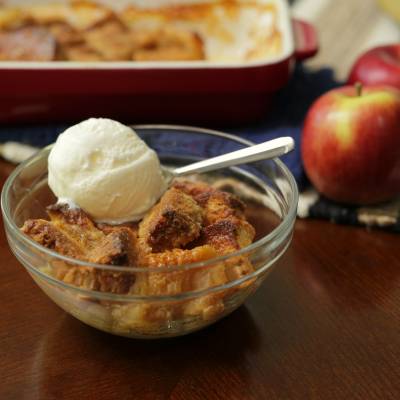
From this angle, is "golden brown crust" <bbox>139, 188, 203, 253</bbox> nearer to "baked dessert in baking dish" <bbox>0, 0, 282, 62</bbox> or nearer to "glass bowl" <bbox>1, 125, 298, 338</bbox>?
"glass bowl" <bbox>1, 125, 298, 338</bbox>

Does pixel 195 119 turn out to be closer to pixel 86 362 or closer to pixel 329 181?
pixel 329 181

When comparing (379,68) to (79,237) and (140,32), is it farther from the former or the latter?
(79,237)

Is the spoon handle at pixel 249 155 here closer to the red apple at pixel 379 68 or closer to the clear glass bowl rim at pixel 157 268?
the clear glass bowl rim at pixel 157 268

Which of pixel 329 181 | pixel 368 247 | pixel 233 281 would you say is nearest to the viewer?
pixel 233 281

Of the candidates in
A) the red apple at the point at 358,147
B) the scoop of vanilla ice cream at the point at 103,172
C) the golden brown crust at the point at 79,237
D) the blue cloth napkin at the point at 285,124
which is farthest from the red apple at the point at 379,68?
the golden brown crust at the point at 79,237

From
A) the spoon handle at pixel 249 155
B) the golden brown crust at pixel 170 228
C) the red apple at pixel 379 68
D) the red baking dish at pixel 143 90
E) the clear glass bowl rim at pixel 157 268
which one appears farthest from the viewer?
the red apple at pixel 379 68

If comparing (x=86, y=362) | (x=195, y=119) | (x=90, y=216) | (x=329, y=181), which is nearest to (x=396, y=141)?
(x=329, y=181)
